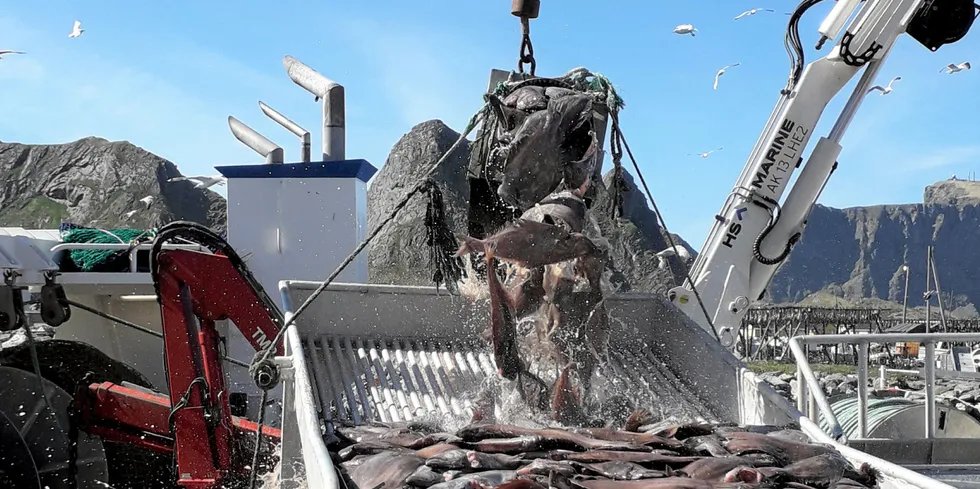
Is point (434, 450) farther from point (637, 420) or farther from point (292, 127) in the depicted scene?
point (292, 127)

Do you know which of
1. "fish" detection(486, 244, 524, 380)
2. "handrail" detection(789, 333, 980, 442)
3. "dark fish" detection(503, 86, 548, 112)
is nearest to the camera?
"fish" detection(486, 244, 524, 380)

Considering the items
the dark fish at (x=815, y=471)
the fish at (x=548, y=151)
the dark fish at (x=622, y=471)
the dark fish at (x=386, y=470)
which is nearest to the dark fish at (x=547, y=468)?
the dark fish at (x=622, y=471)

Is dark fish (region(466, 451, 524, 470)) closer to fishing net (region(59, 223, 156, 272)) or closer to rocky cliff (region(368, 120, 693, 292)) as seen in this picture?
rocky cliff (region(368, 120, 693, 292))

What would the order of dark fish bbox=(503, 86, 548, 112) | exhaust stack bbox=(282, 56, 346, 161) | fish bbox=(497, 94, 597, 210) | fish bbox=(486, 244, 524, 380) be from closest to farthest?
fish bbox=(486, 244, 524, 380) → fish bbox=(497, 94, 597, 210) → dark fish bbox=(503, 86, 548, 112) → exhaust stack bbox=(282, 56, 346, 161)

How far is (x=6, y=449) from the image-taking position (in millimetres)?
6180

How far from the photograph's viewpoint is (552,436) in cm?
448

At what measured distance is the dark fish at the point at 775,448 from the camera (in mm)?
4461

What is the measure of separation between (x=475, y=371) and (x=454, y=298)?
0.71 m

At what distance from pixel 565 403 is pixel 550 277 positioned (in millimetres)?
796

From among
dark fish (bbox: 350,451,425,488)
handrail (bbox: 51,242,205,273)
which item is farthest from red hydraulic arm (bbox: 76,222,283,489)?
dark fish (bbox: 350,451,425,488)

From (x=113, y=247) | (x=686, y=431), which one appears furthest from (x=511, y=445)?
(x=113, y=247)

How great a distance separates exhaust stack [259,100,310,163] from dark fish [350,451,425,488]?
344 inches

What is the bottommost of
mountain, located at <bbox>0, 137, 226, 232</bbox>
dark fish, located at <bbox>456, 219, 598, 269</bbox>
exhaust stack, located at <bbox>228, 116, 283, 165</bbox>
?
dark fish, located at <bbox>456, 219, 598, 269</bbox>

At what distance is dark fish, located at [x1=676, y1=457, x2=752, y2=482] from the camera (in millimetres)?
4129
